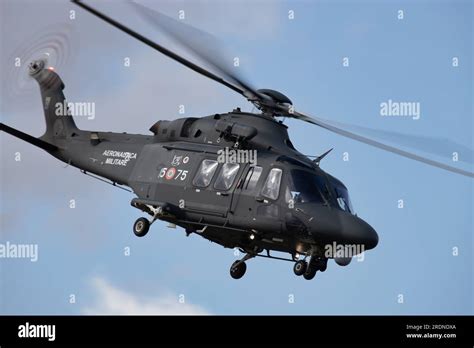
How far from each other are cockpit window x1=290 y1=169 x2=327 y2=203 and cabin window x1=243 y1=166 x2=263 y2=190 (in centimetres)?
83

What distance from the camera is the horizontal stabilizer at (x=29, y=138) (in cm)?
2703

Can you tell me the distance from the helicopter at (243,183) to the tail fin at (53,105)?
2601 mm

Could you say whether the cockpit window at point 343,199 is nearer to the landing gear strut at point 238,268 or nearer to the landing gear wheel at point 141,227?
the landing gear strut at point 238,268

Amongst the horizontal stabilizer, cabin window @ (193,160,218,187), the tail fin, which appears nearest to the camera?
cabin window @ (193,160,218,187)

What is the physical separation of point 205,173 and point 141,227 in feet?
6.75

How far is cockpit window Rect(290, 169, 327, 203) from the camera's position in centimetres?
2338

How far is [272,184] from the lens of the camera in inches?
927

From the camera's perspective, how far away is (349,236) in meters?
22.9

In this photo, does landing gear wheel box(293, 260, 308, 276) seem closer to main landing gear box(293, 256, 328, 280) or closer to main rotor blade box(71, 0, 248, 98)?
main landing gear box(293, 256, 328, 280)

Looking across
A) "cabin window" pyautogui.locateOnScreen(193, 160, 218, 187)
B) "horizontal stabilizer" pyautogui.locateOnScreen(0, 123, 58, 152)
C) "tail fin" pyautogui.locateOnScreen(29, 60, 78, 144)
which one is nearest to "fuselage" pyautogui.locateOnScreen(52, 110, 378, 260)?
"cabin window" pyautogui.locateOnScreen(193, 160, 218, 187)

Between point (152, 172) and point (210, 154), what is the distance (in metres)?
1.74
